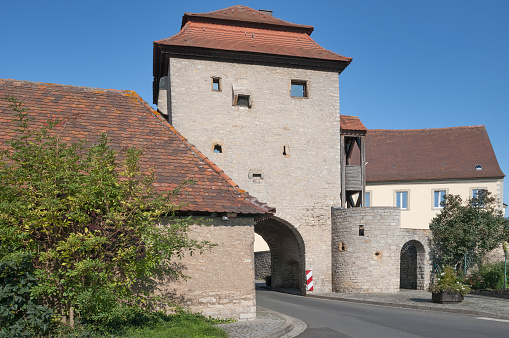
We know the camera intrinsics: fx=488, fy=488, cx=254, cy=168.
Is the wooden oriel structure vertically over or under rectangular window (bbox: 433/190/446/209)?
over

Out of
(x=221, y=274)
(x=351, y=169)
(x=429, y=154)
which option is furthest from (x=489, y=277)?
(x=429, y=154)

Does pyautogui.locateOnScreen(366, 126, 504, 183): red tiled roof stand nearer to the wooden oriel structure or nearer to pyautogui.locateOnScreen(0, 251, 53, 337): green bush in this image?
the wooden oriel structure

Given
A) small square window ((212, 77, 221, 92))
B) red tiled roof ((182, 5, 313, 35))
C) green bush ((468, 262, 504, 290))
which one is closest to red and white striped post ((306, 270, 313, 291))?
green bush ((468, 262, 504, 290))

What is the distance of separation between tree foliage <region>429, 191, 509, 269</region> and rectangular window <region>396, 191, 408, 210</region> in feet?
39.0

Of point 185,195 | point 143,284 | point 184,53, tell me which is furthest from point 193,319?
point 184,53

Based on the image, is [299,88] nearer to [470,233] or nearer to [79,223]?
[470,233]

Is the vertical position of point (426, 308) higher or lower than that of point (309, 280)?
higher

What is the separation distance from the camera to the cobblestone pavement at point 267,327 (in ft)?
32.2

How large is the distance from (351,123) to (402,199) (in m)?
13.7

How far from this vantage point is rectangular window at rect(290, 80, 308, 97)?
22.2 meters

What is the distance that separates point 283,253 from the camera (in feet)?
81.0

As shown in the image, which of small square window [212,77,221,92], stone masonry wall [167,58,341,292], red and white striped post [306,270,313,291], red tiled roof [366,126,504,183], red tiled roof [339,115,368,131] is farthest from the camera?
red tiled roof [366,126,504,183]

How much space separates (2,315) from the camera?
302 inches

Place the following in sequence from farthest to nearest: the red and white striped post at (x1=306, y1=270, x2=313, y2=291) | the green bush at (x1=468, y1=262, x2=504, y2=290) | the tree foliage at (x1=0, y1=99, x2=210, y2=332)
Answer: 1. the red and white striped post at (x1=306, y1=270, x2=313, y2=291)
2. the green bush at (x1=468, y1=262, x2=504, y2=290)
3. the tree foliage at (x1=0, y1=99, x2=210, y2=332)
